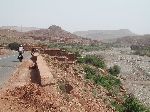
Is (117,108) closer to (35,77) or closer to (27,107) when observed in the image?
(35,77)

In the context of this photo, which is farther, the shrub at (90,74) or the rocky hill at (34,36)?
the rocky hill at (34,36)

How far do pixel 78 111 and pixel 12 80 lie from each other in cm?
510

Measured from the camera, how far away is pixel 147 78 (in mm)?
49375

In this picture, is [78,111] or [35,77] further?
[35,77]

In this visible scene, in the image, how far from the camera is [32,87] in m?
14.0

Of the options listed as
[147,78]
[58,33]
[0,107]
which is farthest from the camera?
[58,33]

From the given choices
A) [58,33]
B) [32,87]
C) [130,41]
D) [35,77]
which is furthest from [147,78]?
[130,41]

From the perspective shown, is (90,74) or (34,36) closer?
(90,74)

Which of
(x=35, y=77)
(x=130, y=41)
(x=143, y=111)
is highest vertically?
(x=35, y=77)

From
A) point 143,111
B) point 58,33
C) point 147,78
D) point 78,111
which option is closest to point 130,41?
point 58,33

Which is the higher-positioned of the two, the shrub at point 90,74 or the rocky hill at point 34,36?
the shrub at point 90,74

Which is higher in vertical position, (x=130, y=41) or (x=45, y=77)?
(x=45, y=77)

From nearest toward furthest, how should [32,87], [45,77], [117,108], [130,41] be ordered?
1. [32,87]
2. [45,77]
3. [117,108]
4. [130,41]

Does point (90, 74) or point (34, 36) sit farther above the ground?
point (90, 74)
